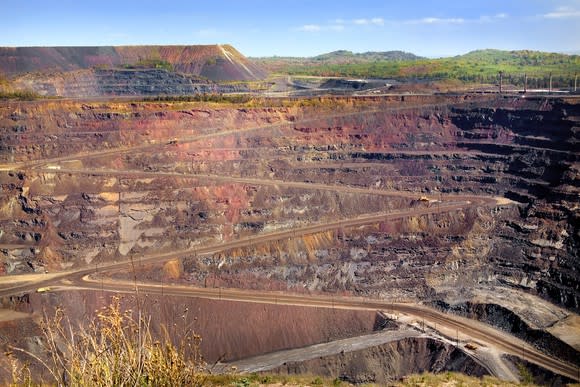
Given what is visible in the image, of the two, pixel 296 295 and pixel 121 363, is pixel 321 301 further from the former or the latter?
pixel 121 363

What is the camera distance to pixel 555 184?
236 feet

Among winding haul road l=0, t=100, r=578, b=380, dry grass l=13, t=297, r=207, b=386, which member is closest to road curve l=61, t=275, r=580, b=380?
winding haul road l=0, t=100, r=578, b=380

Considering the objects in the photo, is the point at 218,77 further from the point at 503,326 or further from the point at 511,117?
the point at 503,326

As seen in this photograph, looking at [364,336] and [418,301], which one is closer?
[364,336]

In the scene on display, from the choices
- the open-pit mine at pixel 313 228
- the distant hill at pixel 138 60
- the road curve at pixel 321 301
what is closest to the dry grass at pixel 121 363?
the open-pit mine at pixel 313 228

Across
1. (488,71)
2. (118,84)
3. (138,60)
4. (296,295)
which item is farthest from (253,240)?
(488,71)

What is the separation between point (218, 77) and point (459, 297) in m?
106

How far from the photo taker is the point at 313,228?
7088cm

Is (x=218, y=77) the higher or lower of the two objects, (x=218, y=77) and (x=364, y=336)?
the higher

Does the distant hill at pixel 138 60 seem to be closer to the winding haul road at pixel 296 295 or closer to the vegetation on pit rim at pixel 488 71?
the vegetation on pit rim at pixel 488 71

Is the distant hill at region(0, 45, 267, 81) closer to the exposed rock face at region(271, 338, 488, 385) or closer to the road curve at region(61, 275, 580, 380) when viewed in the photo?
the road curve at region(61, 275, 580, 380)

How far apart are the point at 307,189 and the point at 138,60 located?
9438 cm

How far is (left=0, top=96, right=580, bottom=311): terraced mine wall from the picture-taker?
63.4m

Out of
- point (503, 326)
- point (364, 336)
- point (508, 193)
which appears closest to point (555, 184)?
point (508, 193)
